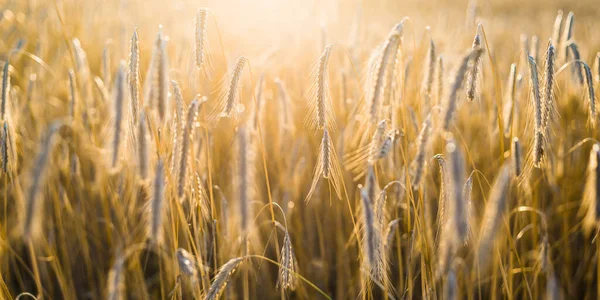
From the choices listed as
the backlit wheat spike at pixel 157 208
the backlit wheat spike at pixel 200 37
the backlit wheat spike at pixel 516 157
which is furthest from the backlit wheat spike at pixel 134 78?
the backlit wheat spike at pixel 516 157

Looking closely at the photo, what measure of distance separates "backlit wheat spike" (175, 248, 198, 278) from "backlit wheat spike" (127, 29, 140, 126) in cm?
34

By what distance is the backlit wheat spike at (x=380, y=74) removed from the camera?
3.47ft

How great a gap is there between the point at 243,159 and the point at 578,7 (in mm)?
14344

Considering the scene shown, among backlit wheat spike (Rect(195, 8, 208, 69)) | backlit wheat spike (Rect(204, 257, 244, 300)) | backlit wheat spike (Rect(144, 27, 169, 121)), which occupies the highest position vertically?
backlit wheat spike (Rect(195, 8, 208, 69))

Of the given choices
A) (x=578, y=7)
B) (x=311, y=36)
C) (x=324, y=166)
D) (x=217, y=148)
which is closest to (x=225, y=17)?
(x=311, y=36)

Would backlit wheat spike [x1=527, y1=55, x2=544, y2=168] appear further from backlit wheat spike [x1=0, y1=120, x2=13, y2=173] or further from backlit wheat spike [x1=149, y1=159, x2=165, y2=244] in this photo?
backlit wheat spike [x1=0, y1=120, x2=13, y2=173]

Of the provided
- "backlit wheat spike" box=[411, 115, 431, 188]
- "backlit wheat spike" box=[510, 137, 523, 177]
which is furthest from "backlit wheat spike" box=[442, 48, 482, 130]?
"backlit wheat spike" box=[510, 137, 523, 177]

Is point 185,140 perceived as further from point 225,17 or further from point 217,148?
point 225,17

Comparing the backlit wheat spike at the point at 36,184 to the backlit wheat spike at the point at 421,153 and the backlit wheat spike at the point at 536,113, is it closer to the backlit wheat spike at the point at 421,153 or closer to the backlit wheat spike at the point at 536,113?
the backlit wheat spike at the point at 421,153

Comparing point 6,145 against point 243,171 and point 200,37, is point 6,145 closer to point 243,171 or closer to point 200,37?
point 200,37

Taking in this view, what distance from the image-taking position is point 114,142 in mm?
925

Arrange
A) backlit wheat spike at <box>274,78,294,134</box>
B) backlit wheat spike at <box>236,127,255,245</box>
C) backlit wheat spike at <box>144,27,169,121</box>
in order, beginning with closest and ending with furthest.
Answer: backlit wheat spike at <box>236,127,255,245</box> → backlit wheat spike at <box>144,27,169,121</box> → backlit wheat spike at <box>274,78,294,134</box>

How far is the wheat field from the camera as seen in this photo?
101 cm

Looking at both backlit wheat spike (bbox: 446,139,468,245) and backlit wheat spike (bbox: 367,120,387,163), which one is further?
backlit wheat spike (bbox: 367,120,387,163)
